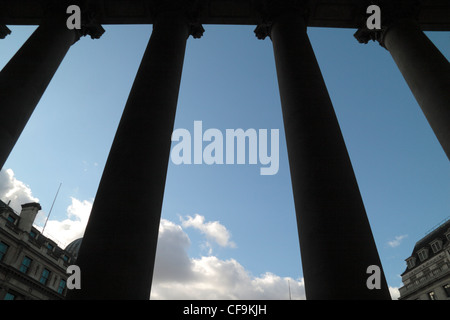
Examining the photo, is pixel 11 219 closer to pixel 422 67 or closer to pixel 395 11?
pixel 395 11

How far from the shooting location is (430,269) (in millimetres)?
156750

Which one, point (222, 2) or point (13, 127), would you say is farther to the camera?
point (222, 2)

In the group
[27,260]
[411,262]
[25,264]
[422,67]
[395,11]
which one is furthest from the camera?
[411,262]

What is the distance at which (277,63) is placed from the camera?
1112 inches

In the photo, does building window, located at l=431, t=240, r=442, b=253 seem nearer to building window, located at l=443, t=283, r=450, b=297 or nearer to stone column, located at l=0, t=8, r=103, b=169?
building window, located at l=443, t=283, r=450, b=297

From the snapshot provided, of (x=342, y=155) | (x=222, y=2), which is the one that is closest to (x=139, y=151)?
(x=342, y=155)

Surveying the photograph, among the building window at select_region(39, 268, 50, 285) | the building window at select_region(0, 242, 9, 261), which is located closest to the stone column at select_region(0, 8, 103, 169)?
the building window at select_region(0, 242, 9, 261)

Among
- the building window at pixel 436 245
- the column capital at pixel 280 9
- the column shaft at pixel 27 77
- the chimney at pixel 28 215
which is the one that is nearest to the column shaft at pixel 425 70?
the column capital at pixel 280 9

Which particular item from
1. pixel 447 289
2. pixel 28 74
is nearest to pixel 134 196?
pixel 28 74

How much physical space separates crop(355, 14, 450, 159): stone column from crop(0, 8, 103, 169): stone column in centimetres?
3538

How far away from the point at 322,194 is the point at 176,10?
2604 cm
